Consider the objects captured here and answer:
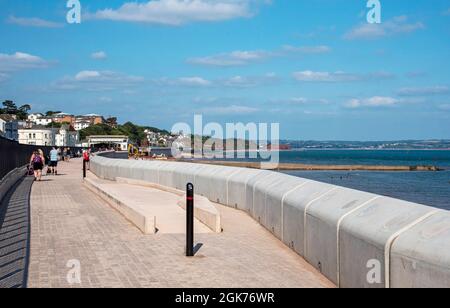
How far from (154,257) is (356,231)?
12.1ft

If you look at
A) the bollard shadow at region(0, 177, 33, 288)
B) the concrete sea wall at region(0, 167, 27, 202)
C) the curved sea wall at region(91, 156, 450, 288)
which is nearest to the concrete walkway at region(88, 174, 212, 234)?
the curved sea wall at region(91, 156, 450, 288)

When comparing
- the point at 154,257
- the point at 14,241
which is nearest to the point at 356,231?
the point at 154,257

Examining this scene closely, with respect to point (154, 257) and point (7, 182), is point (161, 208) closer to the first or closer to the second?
point (154, 257)

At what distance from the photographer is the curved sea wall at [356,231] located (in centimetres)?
608

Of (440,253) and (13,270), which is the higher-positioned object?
(440,253)

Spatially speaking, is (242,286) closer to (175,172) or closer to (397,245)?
(397,245)

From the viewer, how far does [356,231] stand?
7.70m

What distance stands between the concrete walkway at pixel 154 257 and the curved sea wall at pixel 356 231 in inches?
14.7

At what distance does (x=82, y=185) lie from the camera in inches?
1045

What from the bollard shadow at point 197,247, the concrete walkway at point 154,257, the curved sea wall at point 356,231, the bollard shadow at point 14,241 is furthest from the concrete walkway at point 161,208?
the bollard shadow at point 14,241

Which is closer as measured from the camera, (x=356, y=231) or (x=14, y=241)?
(x=356, y=231)
